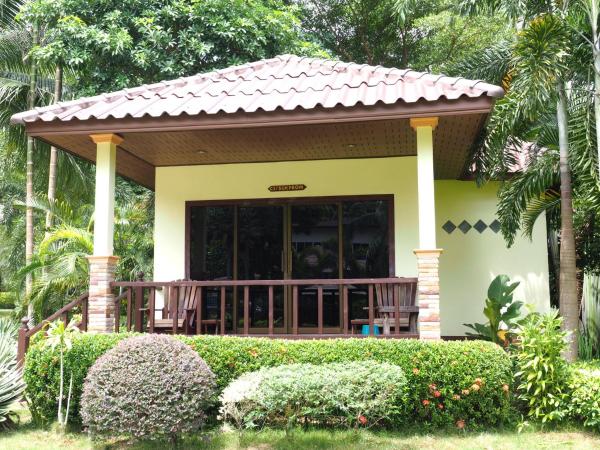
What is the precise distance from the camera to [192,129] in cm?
773

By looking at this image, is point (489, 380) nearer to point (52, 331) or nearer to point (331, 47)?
point (52, 331)

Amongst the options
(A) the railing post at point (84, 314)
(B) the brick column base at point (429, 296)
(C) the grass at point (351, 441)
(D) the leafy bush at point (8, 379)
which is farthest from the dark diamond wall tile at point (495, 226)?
(D) the leafy bush at point (8, 379)

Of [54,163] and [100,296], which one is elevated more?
[54,163]

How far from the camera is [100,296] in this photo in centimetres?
801

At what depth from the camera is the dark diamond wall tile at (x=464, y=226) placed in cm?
1151

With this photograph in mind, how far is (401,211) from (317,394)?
198 inches

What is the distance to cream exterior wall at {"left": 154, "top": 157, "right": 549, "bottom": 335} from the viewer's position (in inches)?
414

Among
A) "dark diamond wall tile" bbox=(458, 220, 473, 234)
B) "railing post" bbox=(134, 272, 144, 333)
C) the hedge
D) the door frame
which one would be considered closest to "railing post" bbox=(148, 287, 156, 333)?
"railing post" bbox=(134, 272, 144, 333)

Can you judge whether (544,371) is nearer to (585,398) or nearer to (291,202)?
(585,398)

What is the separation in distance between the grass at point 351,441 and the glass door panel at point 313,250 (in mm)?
4192

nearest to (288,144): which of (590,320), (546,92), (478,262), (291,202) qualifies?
(291,202)

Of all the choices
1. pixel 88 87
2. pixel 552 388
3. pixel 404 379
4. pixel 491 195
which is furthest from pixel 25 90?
pixel 552 388

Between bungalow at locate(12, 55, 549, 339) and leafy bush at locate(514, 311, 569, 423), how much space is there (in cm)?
137

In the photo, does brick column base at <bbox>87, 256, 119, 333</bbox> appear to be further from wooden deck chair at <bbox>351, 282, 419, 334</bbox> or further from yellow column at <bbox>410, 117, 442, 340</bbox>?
yellow column at <bbox>410, 117, 442, 340</bbox>
